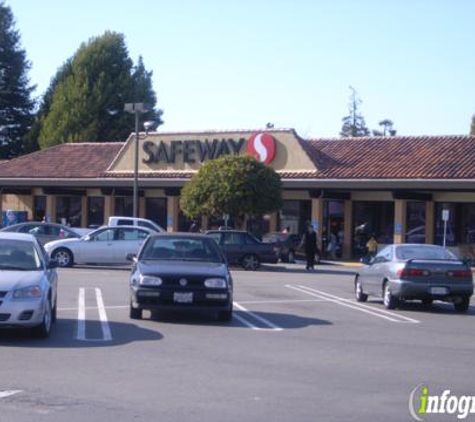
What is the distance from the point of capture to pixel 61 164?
51.3 m

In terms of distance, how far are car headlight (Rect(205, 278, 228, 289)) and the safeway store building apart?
77.5 ft

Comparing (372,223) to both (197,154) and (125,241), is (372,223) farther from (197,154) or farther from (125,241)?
(125,241)

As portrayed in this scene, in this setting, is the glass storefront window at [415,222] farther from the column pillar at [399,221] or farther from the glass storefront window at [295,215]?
the glass storefront window at [295,215]

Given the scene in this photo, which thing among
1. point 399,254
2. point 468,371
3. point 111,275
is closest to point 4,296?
point 468,371

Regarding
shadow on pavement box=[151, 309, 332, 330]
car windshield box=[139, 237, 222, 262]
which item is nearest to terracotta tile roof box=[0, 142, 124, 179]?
shadow on pavement box=[151, 309, 332, 330]

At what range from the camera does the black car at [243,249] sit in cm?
3350

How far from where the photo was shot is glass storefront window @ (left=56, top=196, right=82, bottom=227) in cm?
5153

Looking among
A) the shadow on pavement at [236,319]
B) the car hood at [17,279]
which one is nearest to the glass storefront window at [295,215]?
the shadow on pavement at [236,319]

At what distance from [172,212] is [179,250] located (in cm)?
2973

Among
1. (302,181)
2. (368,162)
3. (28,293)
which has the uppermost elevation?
(368,162)

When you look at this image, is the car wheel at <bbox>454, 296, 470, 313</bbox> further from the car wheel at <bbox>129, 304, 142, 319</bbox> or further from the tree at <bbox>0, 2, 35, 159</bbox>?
the tree at <bbox>0, 2, 35, 159</bbox>

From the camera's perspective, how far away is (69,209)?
51.9 meters

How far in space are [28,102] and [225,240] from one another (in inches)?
1929

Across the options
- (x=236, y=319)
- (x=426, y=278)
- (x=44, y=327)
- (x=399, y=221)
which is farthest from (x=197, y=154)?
(x=44, y=327)
